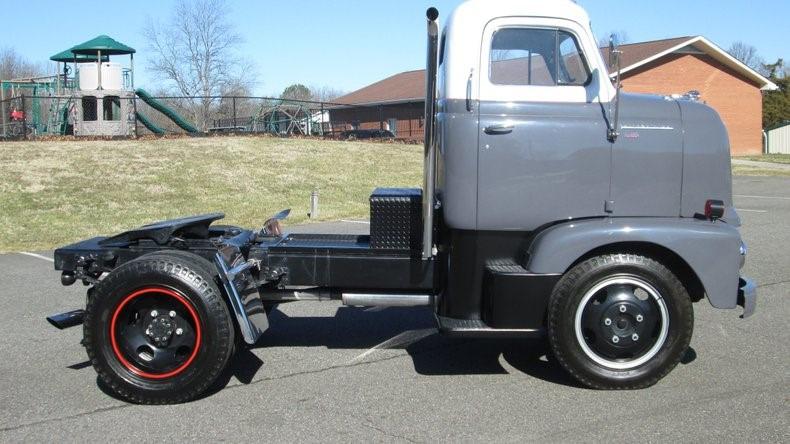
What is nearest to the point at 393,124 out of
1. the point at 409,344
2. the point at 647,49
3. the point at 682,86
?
the point at 647,49

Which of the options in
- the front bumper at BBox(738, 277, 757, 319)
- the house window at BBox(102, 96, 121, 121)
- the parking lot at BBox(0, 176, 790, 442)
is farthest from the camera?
the house window at BBox(102, 96, 121, 121)

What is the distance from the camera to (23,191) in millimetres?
17203

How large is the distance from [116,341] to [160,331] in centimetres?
27

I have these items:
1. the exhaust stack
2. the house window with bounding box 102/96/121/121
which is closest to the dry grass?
the house window with bounding box 102/96/121/121

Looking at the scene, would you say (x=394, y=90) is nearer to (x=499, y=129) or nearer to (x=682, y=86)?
(x=682, y=86)

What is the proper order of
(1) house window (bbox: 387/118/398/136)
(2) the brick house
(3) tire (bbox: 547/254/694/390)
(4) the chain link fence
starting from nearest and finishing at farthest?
(3) tire (bbox: 547/254/694/390), (4) the chain link fence, (2) the brick house, (1) house window (bbox: 387/118/398/136)

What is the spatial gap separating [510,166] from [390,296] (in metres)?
1.21

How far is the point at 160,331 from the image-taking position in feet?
16.0

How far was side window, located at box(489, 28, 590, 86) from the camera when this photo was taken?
5.12 metres

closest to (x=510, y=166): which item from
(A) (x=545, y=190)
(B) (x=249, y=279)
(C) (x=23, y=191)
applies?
(A) (x=545, y=190)

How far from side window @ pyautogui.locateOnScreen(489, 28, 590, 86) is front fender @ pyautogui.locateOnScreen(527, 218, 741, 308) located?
1.00 m

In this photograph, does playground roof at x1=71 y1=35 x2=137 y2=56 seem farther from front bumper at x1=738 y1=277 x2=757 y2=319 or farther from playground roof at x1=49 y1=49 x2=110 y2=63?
front bumper at x1=738 y1=277 x2=757 y2=319

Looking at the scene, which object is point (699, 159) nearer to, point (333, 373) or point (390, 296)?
point (390, 296)

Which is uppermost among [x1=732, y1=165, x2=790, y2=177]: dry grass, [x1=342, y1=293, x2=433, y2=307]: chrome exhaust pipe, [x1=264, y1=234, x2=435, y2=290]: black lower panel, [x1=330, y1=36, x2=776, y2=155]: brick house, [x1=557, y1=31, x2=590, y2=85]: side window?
[x1=330, y1=36, x2=776, y2=155]: brick house
